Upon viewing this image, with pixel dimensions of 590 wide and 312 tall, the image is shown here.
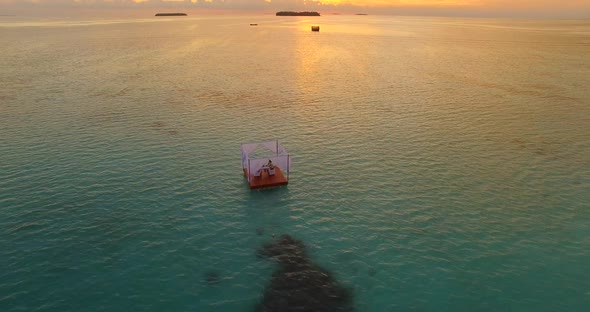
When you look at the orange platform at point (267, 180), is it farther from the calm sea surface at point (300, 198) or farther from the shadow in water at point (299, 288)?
the shadow in water at point (299, 288)

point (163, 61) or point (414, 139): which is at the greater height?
point (163, 61)

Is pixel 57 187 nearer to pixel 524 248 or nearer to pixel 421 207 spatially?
pixel 421 207

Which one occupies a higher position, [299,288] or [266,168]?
[266,168]

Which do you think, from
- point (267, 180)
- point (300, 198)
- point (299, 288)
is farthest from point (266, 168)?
point (299, 288)

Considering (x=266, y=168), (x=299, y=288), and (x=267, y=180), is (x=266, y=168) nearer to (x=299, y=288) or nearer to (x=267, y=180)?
(x=267, y=180)

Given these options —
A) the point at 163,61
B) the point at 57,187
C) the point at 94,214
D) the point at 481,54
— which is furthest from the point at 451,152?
the point at 481,54

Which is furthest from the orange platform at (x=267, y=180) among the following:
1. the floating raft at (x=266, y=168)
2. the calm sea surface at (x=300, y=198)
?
the calm sea surface at (x=300, y=198)
